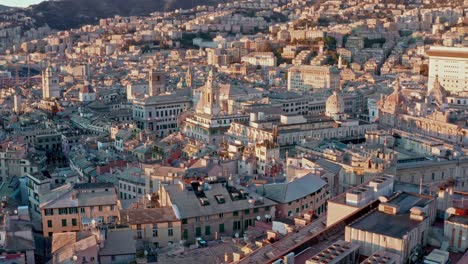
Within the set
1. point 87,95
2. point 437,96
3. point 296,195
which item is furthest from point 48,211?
point 87,95

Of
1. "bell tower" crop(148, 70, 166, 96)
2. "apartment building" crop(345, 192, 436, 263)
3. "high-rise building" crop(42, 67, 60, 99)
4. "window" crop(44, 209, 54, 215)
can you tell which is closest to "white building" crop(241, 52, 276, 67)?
"bell tower" crop(148, 70, 166, 96)

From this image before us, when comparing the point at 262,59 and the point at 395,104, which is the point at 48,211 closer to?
the point at 395,104

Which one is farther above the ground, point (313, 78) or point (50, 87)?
point (313, 78)

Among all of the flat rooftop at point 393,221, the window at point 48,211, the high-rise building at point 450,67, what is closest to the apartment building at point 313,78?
the high-rise building at point 450,67

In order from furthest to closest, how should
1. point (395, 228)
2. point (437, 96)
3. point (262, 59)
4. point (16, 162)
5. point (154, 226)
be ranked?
1. point (262, 59)
2. point (437, 96)
3. point (16, 162)
4. point (154, 226)
5. point (395, 228)

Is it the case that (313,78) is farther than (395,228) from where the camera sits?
Yes

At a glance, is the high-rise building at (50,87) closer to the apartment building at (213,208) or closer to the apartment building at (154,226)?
the apartment building at (213,208)
